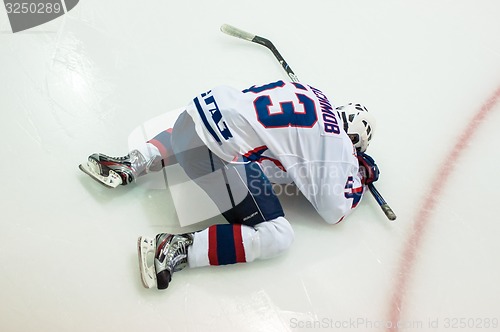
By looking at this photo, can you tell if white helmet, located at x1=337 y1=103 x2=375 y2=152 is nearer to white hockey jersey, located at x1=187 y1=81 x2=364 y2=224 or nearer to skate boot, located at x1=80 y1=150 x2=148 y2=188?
white hockey jersey, located at x1=187 y1=81 x2=364 y2=224

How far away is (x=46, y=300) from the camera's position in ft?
3.84

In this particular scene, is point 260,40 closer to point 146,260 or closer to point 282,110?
point 282,110

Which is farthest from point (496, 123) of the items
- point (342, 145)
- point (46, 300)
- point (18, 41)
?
point (18, 41)

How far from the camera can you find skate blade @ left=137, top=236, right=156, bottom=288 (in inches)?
47.3

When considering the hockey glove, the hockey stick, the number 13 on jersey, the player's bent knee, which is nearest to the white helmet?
the hockey glove

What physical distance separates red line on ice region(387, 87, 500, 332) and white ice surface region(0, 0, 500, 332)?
0.01m

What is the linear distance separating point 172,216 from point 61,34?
99cm

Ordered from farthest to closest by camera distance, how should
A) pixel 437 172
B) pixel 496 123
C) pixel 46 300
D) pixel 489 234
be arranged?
pixel 496 123
pixel 437 172
pixel 489 234
pixel 46 300

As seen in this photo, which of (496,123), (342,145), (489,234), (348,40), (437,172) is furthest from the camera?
(348,40)

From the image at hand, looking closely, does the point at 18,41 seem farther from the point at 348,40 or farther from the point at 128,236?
the point at 348,40

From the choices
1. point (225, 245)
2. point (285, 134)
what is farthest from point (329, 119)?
point (225, 245)

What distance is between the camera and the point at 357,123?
145cm

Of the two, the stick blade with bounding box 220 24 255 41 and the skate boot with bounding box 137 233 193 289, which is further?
the stick blade with bounding box 220 24 255 41

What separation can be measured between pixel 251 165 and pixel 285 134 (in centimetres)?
11
